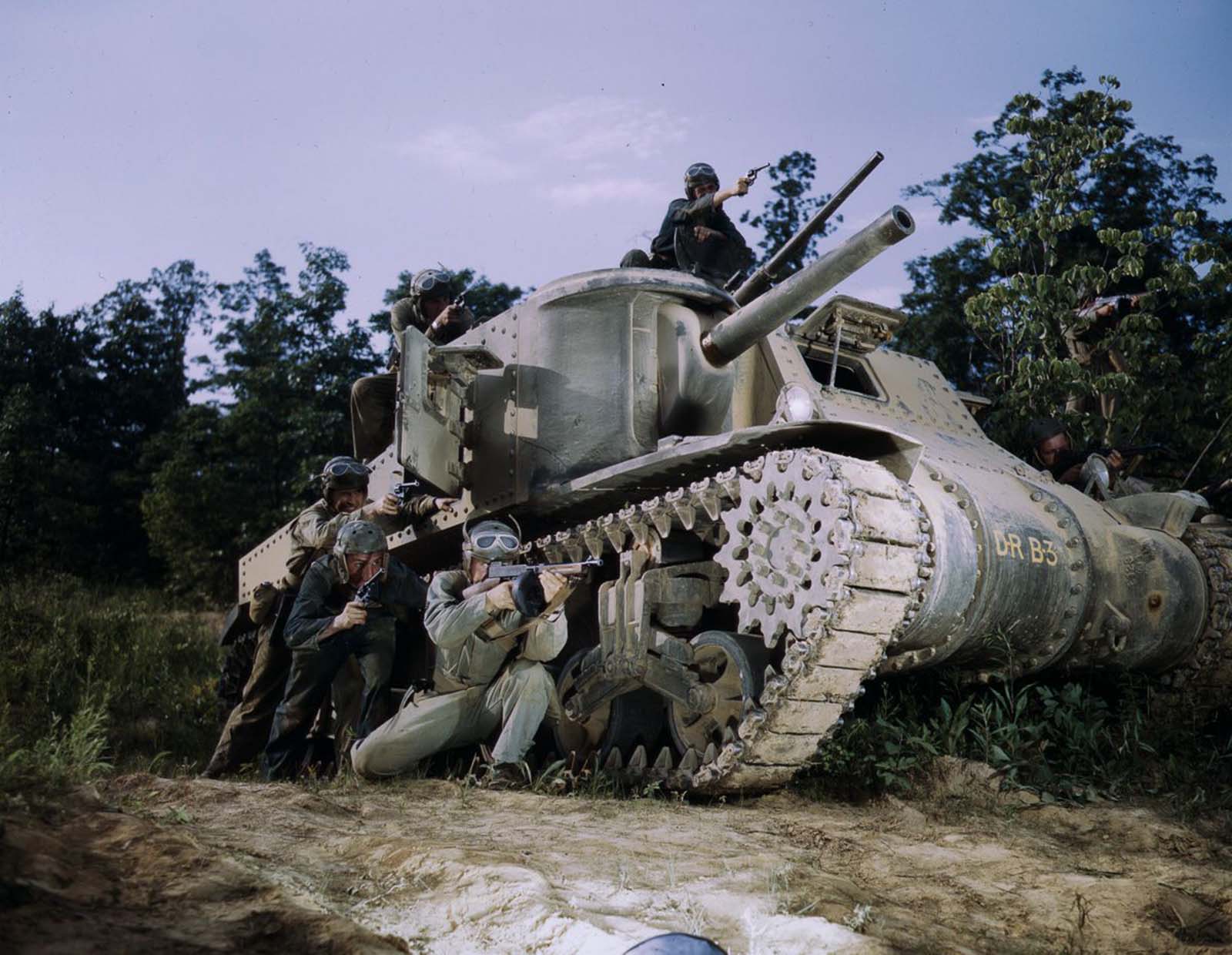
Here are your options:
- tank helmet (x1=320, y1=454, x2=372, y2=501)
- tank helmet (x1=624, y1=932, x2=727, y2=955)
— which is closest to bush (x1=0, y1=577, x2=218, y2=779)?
tank helmet (x1=320, y1=454, x2=372, y2=501)

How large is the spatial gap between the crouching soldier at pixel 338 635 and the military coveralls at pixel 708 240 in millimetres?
2869

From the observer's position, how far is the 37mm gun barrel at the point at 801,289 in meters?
5.78

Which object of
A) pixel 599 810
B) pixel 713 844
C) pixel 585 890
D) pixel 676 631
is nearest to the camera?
pixel 585 890

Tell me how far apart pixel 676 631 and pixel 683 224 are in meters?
3.27

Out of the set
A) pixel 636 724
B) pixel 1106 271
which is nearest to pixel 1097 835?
pixel 636 724

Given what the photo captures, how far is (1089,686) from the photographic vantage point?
7227mm

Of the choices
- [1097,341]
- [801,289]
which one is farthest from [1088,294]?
[801,289]

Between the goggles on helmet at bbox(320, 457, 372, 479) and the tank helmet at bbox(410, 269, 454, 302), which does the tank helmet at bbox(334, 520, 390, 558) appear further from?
the tank helmet at bbox(410, 269, 454, 302)

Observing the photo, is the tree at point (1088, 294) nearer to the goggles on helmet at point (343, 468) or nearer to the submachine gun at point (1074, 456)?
the submachine gun at point (1074, 456)

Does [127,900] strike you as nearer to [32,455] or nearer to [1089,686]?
[1089,686]

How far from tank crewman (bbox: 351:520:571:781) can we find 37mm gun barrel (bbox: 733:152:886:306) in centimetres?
274

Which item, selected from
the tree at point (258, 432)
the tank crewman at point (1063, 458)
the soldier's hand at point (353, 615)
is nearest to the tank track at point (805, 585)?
the soldier's hand at point (353, 615)

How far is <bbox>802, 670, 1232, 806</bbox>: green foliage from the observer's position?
5.81 metres

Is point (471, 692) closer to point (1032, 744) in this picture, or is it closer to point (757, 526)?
point (757, 526)
